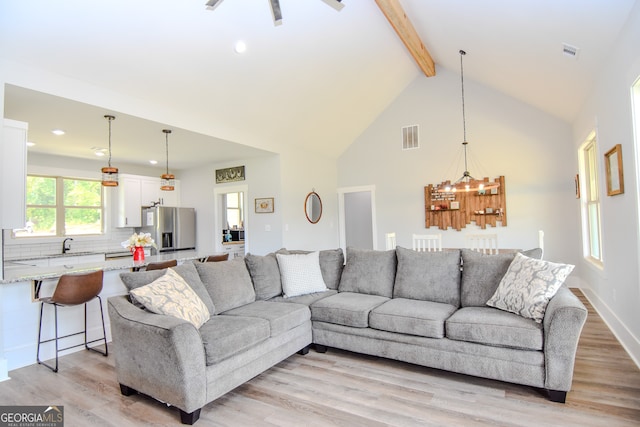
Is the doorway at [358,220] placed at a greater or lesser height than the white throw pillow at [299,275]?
greater

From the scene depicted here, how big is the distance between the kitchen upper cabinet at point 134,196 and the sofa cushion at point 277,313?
4.57 metres

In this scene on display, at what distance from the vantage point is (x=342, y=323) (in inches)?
122

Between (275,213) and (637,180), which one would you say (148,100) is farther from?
(637,180)

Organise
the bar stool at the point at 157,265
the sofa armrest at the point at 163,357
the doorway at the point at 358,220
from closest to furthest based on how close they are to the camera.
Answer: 1. the sofa armrest at the point at 163,357
2. the bar stool at the point at 157,265
3. the doorway at the point at 358,220

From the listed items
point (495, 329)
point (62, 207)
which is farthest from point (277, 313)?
point (62, 207)

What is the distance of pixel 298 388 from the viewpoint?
2574mm

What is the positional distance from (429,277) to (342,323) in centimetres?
95

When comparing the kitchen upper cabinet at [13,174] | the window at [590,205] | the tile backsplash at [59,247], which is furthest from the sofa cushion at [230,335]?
the tile backsplash at [59,247]

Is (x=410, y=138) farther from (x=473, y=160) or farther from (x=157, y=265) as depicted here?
(x=157, y=265)

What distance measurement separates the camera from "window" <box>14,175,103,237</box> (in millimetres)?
5684

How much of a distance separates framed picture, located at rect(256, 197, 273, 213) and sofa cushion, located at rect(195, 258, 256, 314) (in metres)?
2.77

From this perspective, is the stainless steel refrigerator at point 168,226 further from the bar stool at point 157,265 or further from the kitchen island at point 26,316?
the kitchen island at point 26,316

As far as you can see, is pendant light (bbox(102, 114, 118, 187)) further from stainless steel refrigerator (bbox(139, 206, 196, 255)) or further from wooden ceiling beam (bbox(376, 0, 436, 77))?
wooden ceiling beam (bbox(376, 0, 436, 77))

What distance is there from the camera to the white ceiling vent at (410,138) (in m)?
6.76
